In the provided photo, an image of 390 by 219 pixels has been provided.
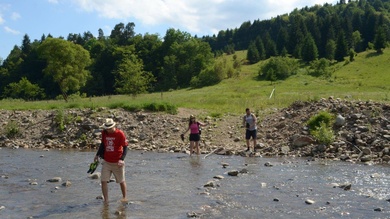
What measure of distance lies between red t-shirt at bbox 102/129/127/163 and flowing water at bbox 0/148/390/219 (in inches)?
50.0

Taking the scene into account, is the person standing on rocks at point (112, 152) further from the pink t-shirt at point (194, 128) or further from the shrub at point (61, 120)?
the shrub at point (61, 120)

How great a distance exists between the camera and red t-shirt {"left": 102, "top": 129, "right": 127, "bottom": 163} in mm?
11469

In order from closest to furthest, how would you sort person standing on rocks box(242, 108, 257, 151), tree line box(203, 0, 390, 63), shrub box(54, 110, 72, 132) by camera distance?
person standing on rocks box(242, 108, 257, 151)
shrub box(54, 110, 72, 132)
tree line box(203, 0, 390, 63)

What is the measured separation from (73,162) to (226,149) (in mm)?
7872

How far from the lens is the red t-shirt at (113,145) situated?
1147 centimetres

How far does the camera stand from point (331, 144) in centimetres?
2147

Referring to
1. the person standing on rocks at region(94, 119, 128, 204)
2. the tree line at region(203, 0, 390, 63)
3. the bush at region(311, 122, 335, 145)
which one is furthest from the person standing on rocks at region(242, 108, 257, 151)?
the tree line at region(203, 0, 390, 63)

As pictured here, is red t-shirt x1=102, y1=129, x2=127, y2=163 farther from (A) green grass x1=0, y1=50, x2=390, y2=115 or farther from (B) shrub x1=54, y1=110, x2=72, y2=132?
(A) green grass x1=0, y1=50, x2=390, y2=115

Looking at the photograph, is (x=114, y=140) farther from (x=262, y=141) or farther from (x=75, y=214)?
(x=262, y=141)

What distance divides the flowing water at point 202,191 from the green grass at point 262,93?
1185 cm

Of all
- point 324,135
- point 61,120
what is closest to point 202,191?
point 324,135

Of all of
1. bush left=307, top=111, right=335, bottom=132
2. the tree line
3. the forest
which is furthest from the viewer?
the tree line

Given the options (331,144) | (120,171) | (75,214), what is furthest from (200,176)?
(331,144)

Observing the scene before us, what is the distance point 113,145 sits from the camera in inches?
452
